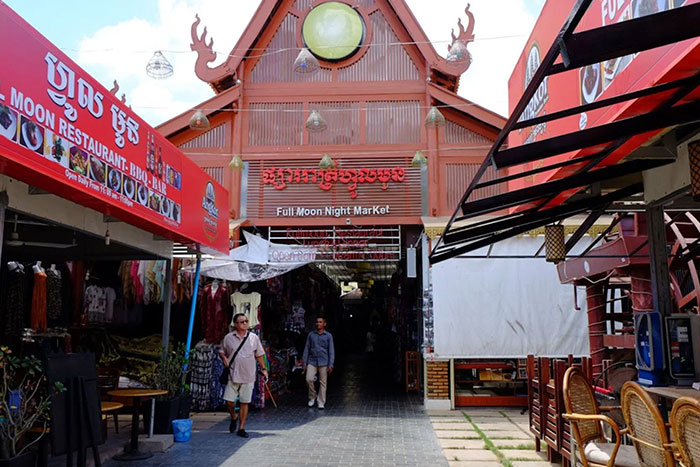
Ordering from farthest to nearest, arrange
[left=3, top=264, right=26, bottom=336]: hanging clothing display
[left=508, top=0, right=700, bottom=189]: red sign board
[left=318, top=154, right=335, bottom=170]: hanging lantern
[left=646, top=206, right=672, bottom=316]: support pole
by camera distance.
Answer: [left=318, top=154, right=335, bottom=170]: hanging lantern
[left=3, top=264, right=26, bottom=336]: hanging clothing display
[left=646, top=206, right=672, bottom=316]: support pole
[left=508, top=0, right=700, bottom=189]: red sign board

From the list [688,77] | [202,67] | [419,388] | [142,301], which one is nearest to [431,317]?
[419,388]

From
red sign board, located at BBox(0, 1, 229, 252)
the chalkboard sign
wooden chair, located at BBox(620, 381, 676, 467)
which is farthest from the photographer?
the chalkboard sign

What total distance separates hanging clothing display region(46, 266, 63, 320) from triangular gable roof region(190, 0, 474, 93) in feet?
19.2

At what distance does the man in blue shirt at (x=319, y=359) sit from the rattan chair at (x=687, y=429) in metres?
7.89

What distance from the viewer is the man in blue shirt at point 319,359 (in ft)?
36.7

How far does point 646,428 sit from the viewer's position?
13.7 ft

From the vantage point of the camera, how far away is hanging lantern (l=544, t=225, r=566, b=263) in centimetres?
754

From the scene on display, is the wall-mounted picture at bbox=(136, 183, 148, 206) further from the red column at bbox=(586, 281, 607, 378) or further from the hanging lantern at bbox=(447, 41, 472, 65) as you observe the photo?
the red column at bbox=(586, 281, 607, 378)

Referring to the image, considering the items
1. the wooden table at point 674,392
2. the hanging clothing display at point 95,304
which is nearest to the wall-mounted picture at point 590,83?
the wooden table at point 674,392

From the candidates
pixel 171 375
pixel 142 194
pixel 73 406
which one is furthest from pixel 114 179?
pixel 171 375

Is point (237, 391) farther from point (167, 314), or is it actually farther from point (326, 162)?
point (326, 162)

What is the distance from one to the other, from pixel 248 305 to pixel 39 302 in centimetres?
343

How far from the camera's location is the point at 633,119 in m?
3.91

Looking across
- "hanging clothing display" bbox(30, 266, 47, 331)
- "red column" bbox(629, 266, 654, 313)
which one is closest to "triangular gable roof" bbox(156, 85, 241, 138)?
"hanging clothing display" bbox(30, 266, 47, 331)
